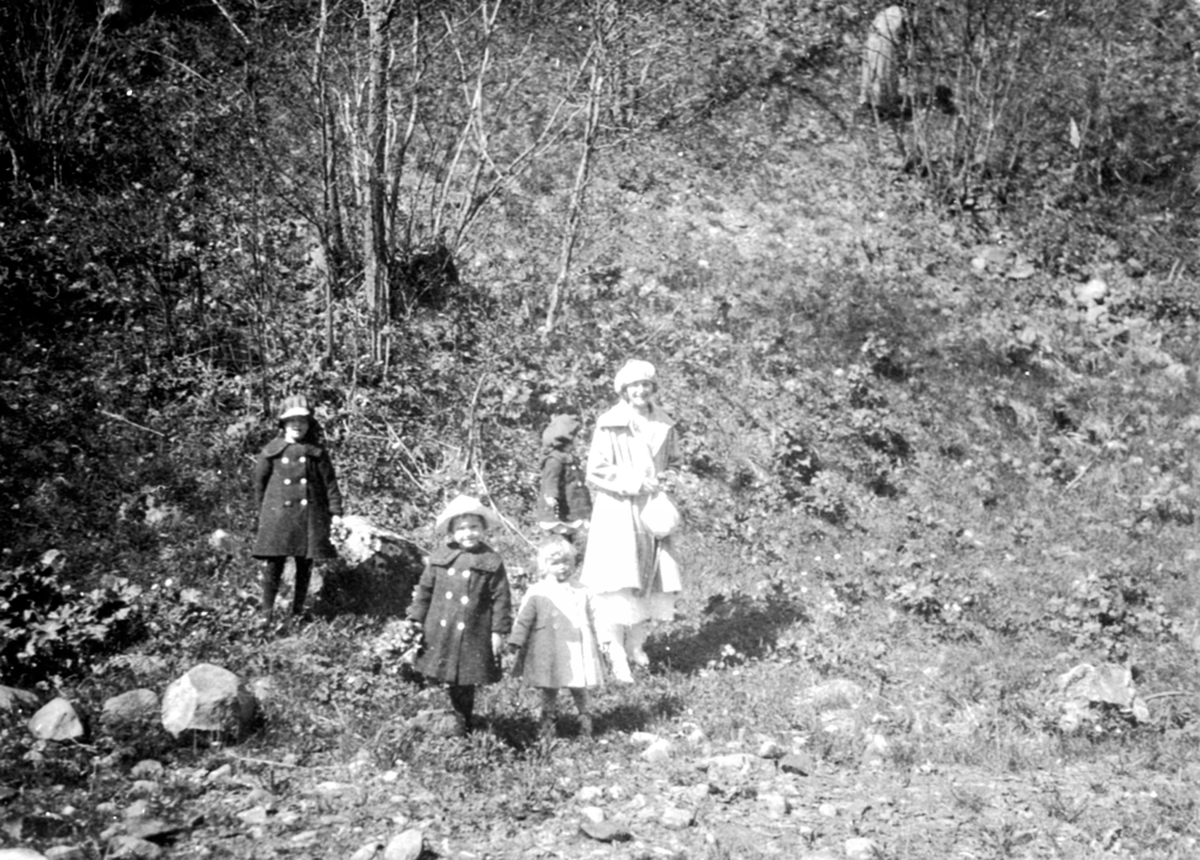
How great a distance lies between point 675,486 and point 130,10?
9.52 m

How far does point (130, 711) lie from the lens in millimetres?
5715

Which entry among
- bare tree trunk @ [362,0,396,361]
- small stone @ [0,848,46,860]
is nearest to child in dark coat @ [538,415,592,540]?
bare tree trunk @ [362,0,396,361]

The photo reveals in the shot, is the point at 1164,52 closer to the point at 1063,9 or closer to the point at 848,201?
the point at 1063,9

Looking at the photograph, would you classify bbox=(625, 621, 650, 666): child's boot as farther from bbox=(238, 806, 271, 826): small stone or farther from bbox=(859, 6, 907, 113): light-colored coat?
bbox=(859, 6, 907, 113): light-colored coat

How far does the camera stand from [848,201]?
49.6 ft

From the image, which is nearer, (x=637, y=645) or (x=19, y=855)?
(x=19, y=855)

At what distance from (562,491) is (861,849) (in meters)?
3.17

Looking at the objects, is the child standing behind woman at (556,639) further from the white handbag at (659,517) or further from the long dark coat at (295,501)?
the long dark coat at (295,501)

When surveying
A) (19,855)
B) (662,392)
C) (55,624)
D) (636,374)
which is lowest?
(19,855)

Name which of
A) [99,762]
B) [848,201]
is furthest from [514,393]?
[848,201]

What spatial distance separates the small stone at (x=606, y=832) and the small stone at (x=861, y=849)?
971 millimetres

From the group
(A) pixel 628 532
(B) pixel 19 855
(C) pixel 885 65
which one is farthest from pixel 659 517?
(C) pixel 885 65

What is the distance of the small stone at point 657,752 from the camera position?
6.05m

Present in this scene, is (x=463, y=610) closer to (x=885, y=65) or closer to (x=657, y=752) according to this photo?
(x=657, y=752)
